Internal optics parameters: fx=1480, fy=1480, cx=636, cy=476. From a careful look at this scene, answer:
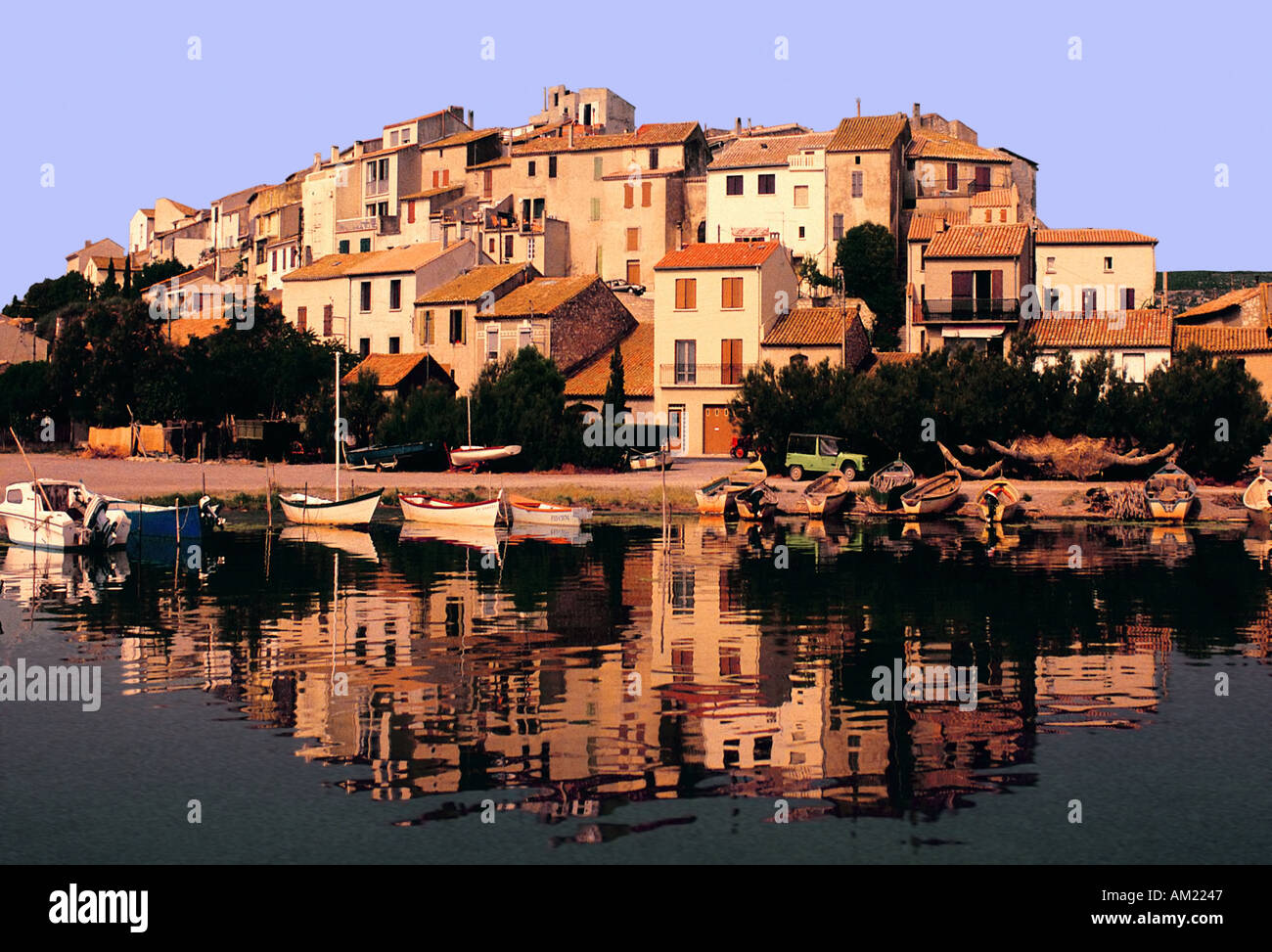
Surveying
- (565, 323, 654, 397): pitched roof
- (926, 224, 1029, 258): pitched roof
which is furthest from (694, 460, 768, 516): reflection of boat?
(926, 224, 1029, 258): pitched roof

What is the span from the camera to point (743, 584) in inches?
1529

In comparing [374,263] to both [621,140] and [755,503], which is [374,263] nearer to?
[621,140]

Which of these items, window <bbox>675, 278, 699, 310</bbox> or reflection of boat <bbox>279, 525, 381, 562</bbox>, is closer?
reflection of boat <bbox>279, 525, 381, 562</bbox>

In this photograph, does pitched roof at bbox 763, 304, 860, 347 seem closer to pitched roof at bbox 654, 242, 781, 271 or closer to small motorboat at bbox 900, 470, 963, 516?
pitched roof at bbox 654, 242, 781, 271

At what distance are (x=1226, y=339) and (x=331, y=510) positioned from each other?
53.0 meters

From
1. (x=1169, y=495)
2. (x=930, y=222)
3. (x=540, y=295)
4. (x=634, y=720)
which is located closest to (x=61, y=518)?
(x=634, y=720)

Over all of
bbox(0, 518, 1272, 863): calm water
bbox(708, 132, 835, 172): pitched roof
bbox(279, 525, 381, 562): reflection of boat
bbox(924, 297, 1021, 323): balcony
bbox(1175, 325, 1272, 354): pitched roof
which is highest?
bbox(708, 132, 835, 172): pitched roof

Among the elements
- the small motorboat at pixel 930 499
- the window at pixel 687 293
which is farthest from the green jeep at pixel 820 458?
the window at pixel 687 293

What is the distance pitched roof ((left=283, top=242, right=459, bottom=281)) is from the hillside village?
32 centimetres

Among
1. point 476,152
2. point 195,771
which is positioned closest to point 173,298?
point 476,152

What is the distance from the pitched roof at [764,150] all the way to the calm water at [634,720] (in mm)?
66494

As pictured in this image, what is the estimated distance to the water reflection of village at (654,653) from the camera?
18.8 m

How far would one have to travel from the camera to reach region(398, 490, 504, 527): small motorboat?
54.9 metres
